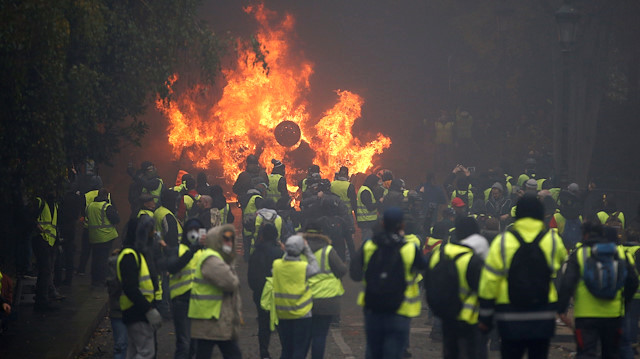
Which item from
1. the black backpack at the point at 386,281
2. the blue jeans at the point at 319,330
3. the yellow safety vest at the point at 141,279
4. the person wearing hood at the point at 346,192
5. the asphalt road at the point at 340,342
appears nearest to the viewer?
the black backpack at the point at 386,281

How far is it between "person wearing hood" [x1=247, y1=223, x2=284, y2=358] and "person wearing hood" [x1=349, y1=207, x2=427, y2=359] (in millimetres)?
2557

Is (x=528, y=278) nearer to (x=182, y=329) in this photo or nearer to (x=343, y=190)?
(x=182, y=329)

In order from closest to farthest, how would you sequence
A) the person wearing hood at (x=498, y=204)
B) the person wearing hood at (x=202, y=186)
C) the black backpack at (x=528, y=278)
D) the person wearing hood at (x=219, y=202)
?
the black backpack at (x=528, y=278) → the person wearing hood at (x=219, y=202) → the person wearing hood at (x=202, y=186) → the person wearing hood at (x=498, y=204)

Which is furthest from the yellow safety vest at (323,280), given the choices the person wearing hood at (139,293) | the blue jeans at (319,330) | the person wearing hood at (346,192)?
the person wearing hood at (346,192)

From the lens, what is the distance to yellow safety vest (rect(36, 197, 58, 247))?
44.0ft

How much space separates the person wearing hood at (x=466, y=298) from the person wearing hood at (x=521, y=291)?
2.21 feet

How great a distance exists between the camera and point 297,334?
355 inches

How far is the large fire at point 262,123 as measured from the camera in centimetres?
3064

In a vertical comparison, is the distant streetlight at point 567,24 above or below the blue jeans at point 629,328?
above

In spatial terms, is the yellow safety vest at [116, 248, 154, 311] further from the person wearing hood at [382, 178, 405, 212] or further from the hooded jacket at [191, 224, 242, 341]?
the person wearing hood at [382, 178, 405, 212]

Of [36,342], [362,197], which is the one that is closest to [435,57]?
[362,197]

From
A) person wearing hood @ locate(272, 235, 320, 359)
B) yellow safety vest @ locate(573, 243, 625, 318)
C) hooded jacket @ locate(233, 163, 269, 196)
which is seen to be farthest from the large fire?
yellow safety vest @ locate(573, 243, 625, 318)

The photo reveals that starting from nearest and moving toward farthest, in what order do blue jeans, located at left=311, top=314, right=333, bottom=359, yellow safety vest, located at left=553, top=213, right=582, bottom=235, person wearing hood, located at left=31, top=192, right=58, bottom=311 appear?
blue jeans, located at left=311, top=314, right=333, bottom=359
person wearing hood, located at left=31, top=192, right=58, bottom=311
yellow safety vest, located at left=553, top=213, right=582, bottom=235

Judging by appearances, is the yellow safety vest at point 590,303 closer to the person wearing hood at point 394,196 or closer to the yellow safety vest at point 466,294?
the yellow safety vest at point 466,294
